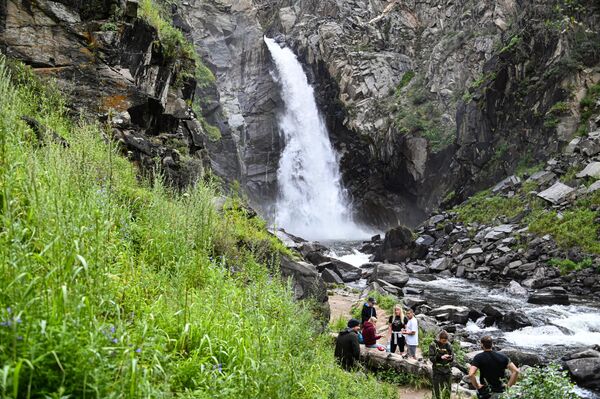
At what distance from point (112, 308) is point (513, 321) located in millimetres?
14240

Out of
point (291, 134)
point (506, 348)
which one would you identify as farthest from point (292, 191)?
point (506, 348)

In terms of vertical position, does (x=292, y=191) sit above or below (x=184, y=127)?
above

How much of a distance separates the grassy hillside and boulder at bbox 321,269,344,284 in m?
15.7

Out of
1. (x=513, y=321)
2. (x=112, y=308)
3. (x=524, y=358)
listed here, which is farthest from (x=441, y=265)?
(x=112, y=308)

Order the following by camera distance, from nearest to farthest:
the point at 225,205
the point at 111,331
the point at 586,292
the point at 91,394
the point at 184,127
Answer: the point at 91,394 → the point at 111,331 → the point at 225,205 → the point at 184,127 → the point at 586,292

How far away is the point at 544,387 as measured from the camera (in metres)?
5.30

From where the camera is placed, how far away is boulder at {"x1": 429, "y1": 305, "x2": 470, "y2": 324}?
49.8ft

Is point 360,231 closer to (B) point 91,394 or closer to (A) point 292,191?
(A) point 292,191

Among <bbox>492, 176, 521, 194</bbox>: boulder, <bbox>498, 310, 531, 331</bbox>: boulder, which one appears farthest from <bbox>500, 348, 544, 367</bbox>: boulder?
<bbox>492, 176, 521, 194</bbox>: boulder

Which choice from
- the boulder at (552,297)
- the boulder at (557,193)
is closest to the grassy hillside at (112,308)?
the boulder at (552,297)

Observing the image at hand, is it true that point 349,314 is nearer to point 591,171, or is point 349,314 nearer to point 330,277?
point 330,277

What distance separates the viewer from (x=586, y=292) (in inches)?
701

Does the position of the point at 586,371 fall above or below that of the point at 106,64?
below

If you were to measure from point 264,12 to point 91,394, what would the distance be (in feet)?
199
